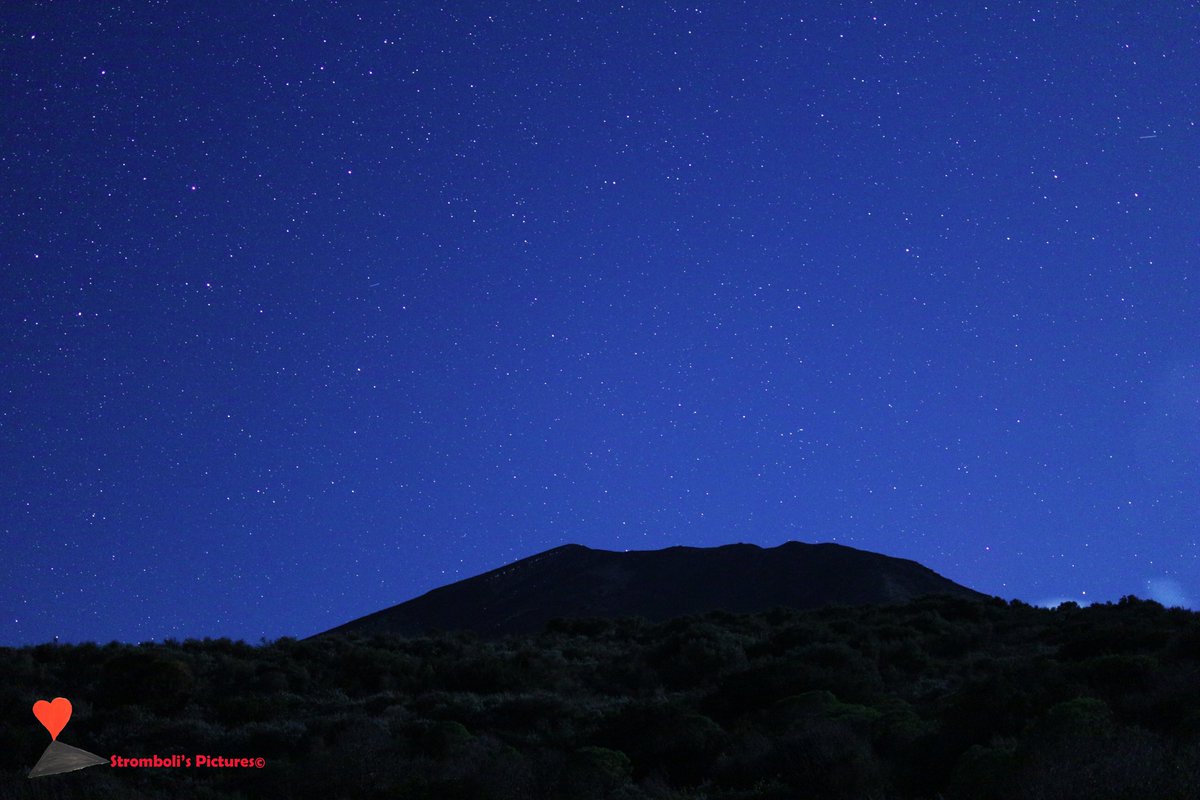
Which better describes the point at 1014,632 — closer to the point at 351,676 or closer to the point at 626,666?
the point at 626,666

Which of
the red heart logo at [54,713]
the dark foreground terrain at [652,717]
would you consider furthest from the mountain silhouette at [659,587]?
the red heart logo at [54,713]

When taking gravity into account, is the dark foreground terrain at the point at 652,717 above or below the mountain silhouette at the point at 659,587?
below

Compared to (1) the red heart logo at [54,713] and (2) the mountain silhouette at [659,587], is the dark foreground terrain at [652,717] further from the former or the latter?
(2) the mountain silhouette at [659,587]

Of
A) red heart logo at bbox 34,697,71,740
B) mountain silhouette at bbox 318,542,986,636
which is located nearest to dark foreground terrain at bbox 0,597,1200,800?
red heart logo at bbox 34,697,71,740

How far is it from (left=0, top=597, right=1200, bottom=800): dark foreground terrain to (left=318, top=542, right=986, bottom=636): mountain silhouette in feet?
111

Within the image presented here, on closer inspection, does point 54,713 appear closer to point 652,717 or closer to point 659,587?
point 652,717

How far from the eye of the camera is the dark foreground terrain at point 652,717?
411 inches

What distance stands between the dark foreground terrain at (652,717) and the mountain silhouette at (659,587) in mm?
33969

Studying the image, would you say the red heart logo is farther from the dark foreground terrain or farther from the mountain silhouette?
the mountain silhouette

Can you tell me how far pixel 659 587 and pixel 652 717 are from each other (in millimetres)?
56747

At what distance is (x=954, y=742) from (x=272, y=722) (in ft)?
41.8

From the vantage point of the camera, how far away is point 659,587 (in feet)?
233

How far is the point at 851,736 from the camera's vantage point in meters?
11.5

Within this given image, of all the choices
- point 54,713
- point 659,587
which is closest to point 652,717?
point 54,713
